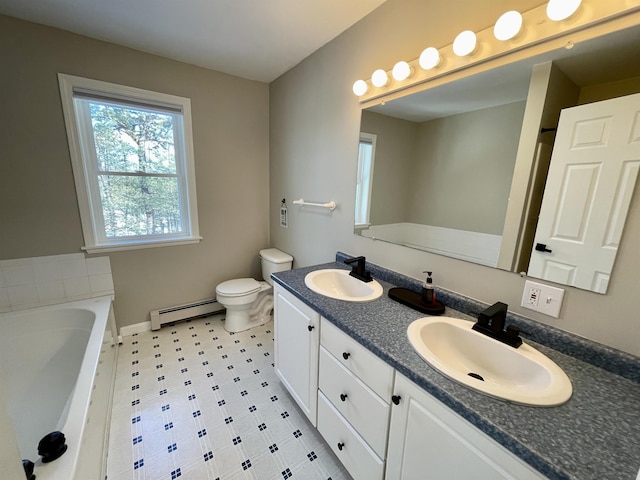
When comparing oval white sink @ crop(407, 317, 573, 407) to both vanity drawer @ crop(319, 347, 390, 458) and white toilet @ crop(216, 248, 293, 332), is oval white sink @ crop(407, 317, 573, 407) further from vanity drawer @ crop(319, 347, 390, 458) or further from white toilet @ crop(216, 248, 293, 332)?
white toilet @ crop(216, 248, 293, 332)

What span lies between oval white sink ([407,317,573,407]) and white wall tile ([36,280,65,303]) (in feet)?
8.55

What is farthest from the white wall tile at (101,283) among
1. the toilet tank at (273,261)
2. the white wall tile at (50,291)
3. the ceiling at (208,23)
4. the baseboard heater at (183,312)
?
the ceiling at (208,23)

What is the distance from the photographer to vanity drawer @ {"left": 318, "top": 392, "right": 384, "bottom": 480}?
1050mm

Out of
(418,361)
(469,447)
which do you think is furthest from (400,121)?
(469,447)

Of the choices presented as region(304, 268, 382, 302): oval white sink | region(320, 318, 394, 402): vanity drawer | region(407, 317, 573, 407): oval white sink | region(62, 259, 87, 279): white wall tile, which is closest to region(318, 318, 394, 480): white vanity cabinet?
region(320, 318, 394, 402): vanity drawer

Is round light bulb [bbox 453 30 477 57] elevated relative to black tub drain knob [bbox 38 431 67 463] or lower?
elevated

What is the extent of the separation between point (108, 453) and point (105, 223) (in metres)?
1.66

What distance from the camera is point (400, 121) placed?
148 centimetres

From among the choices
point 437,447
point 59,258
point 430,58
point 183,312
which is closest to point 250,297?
point 183,312

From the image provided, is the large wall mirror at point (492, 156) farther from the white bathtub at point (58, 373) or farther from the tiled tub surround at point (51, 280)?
the tiled tub surround at point (51, 280)

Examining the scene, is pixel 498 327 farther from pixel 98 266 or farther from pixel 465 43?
pixel 98 266

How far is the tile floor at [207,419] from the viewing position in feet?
4.32

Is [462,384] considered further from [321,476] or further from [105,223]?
[105,223]

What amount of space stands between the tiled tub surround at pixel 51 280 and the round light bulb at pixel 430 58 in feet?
8.78
